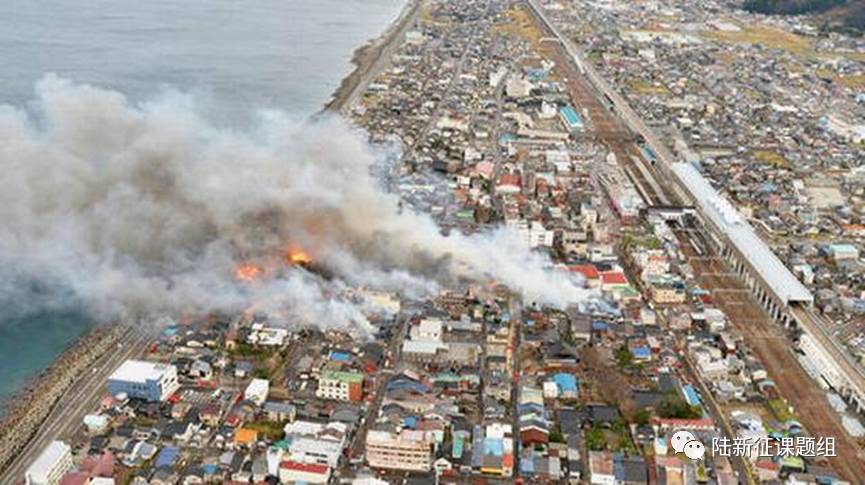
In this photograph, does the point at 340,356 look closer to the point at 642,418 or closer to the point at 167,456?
the point at 167,456

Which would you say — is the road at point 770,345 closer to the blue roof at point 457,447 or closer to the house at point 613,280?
the house at point 613,280

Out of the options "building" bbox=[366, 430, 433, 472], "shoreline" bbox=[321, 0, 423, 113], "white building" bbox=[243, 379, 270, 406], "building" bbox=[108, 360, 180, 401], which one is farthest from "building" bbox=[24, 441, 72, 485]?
"shoreline" bbox=[321, 0, 423, 113]

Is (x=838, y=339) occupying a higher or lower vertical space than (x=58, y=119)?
lower

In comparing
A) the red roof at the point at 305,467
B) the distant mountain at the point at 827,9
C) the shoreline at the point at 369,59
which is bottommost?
the distant mountain at the point at 827,9

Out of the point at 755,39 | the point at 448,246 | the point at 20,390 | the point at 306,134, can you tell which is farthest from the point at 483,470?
the point at 755,39

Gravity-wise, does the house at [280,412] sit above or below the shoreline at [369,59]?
above

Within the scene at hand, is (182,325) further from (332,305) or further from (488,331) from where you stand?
(488,331)

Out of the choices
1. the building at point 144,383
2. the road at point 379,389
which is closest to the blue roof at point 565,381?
the road at point 379,389

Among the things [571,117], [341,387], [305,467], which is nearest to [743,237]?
[341,387]
